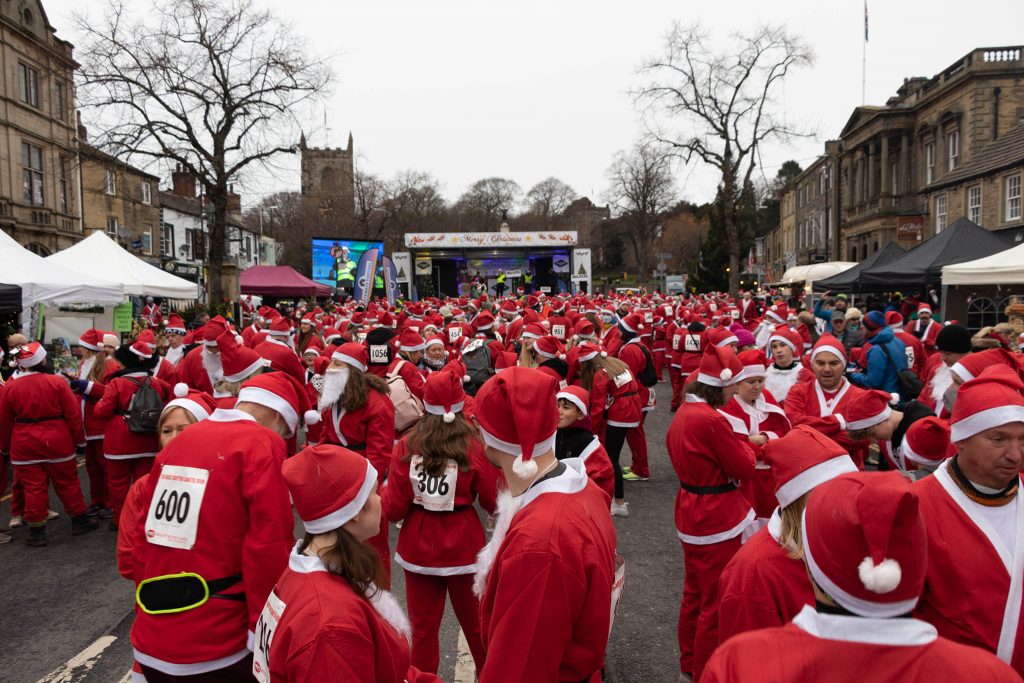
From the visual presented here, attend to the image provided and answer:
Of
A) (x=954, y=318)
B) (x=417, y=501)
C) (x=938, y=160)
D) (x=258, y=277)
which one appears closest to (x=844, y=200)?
(x=938, y=160)

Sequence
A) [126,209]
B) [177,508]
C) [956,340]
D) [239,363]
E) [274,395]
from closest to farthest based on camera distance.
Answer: [177,508], [274,395], [239,363], [956,340], [126,209]

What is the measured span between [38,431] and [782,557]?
23.3 ft

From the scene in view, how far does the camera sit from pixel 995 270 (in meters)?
12.0

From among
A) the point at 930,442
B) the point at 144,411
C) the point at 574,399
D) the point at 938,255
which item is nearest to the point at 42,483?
the point at 144,411

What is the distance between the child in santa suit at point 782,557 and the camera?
2258 millimetres

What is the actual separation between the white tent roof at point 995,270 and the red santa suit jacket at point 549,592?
42.3ft

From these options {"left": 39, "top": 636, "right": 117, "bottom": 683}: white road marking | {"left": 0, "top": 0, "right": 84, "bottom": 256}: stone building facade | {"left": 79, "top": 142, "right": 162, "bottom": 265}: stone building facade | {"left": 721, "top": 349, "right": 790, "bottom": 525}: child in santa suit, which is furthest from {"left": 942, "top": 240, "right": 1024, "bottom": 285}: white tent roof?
{"left": 79, "top": 142, "right": 162, "bottom": 265}: stone building facade

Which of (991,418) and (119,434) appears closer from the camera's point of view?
(991,418)

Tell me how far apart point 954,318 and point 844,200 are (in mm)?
38835

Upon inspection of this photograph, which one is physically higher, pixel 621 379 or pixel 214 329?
pixel 214 329

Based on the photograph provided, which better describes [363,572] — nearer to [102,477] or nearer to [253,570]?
[253,570]

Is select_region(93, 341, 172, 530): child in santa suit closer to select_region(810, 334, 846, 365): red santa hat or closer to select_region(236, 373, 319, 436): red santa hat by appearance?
select_region(236, 373, 319, 436): red santa hat

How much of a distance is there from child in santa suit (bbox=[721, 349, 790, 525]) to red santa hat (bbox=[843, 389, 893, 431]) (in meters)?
0.53

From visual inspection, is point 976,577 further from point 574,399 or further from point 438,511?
point 574,399
